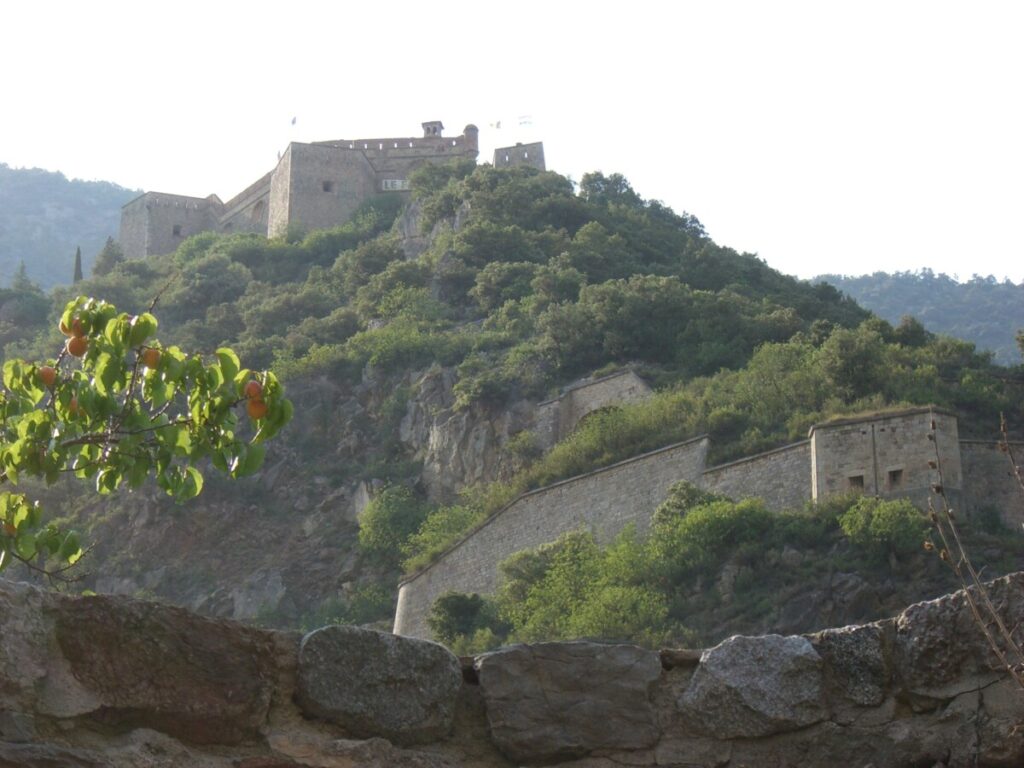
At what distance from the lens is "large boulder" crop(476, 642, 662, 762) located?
4.54 metres

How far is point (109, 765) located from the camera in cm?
396

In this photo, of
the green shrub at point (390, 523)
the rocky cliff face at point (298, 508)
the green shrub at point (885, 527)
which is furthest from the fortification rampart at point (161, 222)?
the green shrub at point (885, 527)

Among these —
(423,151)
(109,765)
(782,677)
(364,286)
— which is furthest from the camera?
(423,151)

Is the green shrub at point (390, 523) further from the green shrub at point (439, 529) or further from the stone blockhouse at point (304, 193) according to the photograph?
the stone blockhouse at point (304, 193)

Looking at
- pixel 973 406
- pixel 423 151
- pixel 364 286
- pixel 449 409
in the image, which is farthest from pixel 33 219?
pixel 973 406

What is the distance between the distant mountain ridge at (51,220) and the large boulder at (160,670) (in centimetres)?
12060

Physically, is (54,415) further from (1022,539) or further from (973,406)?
(973,406)

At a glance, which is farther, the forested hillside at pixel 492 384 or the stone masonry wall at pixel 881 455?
the forested hillside at pixel 492 384

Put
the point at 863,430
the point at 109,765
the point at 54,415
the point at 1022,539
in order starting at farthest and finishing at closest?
the point at 863,430
the point at 1022,539
the point at 54,415
the point at 109,765

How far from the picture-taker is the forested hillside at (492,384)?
34.2 meters

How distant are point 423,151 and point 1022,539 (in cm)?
4857

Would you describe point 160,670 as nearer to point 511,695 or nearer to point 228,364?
point 511,695

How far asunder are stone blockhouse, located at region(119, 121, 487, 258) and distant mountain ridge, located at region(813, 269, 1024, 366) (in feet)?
83.0

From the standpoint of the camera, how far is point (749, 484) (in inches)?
1388
